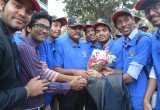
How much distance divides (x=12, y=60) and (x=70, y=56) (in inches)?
83.4

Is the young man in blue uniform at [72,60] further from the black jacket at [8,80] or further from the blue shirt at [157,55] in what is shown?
the black jacket at [8,80]

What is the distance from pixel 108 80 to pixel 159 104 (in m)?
0.71

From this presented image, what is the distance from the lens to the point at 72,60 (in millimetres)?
3941

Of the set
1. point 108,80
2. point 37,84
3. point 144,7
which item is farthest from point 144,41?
point 37,84

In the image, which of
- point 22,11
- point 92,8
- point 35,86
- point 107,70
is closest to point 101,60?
point 107,70

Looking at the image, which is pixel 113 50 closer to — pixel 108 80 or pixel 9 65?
pixel 108 80

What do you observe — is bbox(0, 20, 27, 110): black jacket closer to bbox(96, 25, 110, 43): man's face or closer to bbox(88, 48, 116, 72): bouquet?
bbox(88, 48, 116, 72): bouquet

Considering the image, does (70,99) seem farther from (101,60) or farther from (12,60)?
(12,60)

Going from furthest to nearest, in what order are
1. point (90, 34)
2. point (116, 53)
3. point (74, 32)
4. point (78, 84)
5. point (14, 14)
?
point (90, 34), point (74, 32), point (116, 53), point (78, 84), point (14, 14)

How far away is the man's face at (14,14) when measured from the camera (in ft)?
6.91

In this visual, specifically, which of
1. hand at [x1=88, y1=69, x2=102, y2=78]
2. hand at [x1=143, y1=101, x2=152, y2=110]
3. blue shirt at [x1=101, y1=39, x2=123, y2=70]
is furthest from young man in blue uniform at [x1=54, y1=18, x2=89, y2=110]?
hand at [x1=143, y1=101, x2=152, y2=110]

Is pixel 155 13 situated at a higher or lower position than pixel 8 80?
higher

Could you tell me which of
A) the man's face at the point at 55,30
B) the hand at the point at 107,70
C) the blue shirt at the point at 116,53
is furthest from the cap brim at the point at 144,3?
the man's face at the point at 55,30

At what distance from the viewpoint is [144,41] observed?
2910mm
